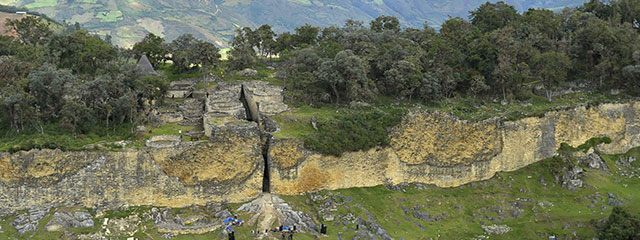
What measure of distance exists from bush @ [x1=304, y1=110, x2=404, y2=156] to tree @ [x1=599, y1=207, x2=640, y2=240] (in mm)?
14772

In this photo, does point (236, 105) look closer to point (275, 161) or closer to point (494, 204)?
point (275, 161)

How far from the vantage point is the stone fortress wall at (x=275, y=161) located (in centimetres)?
3231

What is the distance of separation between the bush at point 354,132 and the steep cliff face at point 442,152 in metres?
0.59

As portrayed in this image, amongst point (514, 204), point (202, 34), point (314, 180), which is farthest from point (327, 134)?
point (202, 34)

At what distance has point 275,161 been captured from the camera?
1433 inches

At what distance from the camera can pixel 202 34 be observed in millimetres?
145750

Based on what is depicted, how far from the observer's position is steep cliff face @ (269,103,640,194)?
3700 cm

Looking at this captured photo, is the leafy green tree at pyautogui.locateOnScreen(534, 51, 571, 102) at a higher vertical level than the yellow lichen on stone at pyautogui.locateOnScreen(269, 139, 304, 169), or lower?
higher

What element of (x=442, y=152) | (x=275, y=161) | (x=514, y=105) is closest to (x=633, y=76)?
(x=514, y=105)

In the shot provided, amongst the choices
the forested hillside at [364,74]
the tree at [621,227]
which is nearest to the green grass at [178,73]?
the forested hillside at [364,74]

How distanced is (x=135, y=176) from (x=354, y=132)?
14.8 meters

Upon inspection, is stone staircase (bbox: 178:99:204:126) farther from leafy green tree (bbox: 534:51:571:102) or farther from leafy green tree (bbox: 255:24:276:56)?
leafy green tree (bbox: 534:51:571:102)

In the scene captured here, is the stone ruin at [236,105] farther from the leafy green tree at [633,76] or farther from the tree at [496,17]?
the leafy green tree at [633,76]

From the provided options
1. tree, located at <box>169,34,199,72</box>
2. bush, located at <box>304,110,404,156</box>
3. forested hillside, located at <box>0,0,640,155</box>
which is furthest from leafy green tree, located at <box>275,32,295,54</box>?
bush, located at <box>304,110,404,156</box>
